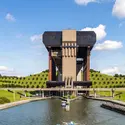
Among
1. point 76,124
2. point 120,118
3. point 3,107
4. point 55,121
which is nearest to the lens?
point 76,124

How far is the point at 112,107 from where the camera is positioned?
11469cm

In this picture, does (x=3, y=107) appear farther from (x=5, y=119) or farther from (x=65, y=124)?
(x=65, y=124)

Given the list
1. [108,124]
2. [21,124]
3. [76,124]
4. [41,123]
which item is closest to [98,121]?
[108,124]

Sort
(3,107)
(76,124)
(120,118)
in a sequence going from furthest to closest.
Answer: (3,107)
(120,118)
(76,124)

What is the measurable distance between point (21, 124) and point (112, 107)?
47.7 metres

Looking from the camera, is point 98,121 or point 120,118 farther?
point 120,118

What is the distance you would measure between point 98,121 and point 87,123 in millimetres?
5737

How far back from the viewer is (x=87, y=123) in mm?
77188

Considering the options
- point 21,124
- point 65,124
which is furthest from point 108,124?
point 21,124

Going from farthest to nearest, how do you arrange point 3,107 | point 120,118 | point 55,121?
point 3,107 < point 120,118 < point 55,121

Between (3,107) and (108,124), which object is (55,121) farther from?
(3,107)

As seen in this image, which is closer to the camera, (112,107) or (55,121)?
(55,121)

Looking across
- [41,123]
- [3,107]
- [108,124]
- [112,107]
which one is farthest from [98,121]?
[3,107]

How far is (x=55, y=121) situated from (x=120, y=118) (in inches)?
794
